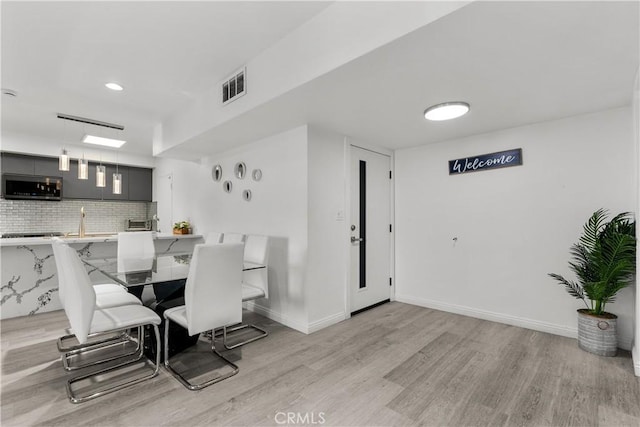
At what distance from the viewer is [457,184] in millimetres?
3754

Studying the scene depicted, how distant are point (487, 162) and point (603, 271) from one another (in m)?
1.49

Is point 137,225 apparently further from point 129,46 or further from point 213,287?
point 213,287

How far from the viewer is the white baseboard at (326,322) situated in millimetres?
3210

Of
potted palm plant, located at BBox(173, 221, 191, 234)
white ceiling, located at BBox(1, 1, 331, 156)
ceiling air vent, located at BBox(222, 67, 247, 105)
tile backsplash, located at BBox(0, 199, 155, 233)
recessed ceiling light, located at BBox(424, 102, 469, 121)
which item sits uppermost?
white ceiling, located at BBox(1, 1, 331, 156)

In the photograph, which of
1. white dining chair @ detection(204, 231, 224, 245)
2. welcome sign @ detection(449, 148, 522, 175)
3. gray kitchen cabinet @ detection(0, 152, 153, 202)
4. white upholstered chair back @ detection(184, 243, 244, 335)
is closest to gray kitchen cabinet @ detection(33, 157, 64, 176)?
gray kitchen cabinet @ detection(0, 152, 153, 202)

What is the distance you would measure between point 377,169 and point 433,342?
7.32 feet

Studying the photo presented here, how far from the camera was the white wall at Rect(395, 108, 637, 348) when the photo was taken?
2818 mm

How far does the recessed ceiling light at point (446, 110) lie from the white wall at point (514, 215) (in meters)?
1.02

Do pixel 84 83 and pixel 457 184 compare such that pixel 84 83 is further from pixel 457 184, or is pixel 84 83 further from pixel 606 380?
pixel 606 380

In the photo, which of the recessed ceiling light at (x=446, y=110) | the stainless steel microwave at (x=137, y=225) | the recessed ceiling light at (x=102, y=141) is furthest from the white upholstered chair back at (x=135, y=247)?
the stainless steel microwave at (x=137, y=225)

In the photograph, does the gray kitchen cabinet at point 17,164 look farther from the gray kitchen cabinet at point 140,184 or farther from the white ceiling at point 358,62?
the white ceiling at point 358,62

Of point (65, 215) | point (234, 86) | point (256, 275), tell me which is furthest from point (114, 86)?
point (65, 215)

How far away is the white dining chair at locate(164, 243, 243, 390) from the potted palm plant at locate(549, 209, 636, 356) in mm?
2963

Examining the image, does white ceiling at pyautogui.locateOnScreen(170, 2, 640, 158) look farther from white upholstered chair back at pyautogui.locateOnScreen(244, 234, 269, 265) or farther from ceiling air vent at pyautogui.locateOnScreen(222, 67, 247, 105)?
white upholstered chair back at pyautogui.locateOnScreen(244, 234, 269, 265)
